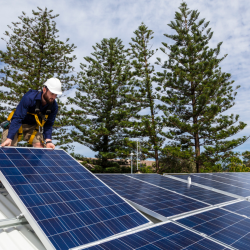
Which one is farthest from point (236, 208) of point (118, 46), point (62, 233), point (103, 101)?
point (118, 46)

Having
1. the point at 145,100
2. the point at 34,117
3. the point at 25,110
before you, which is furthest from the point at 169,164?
the point at 25,110

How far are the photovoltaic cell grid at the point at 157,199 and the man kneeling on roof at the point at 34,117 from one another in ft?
5.80

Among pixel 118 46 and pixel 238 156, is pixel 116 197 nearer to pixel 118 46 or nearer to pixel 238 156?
pixel 238 156

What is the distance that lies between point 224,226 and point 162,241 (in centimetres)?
133

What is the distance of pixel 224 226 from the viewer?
3.42 metres

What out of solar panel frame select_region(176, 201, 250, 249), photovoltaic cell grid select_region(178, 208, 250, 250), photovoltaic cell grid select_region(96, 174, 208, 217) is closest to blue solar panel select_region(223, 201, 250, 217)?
solar panel frame select_region(176, 201, 250, 249)

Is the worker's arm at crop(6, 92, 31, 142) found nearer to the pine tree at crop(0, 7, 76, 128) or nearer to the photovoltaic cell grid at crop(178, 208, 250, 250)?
the photovoltaic cell grid at crop(178, 208, 250, 250)

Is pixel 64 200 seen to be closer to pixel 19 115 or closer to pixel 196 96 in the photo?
pixel 19 115

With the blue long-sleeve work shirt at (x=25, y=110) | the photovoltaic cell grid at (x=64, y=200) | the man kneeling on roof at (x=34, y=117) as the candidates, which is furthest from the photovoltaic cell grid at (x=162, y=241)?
the blue long-sleeve work shirt at (x=25, y=110)

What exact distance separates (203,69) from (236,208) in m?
20.0

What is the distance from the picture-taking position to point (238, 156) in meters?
22.1

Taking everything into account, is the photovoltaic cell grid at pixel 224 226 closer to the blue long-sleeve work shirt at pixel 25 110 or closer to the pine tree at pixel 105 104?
the blue long-sleeve work shirt at pixel 25 110

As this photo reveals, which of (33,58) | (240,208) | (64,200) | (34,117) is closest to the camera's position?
(64,200)

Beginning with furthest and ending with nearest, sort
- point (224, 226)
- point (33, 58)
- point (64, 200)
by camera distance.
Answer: point (33, 58) → point (224, 226) → point (64, 200)
